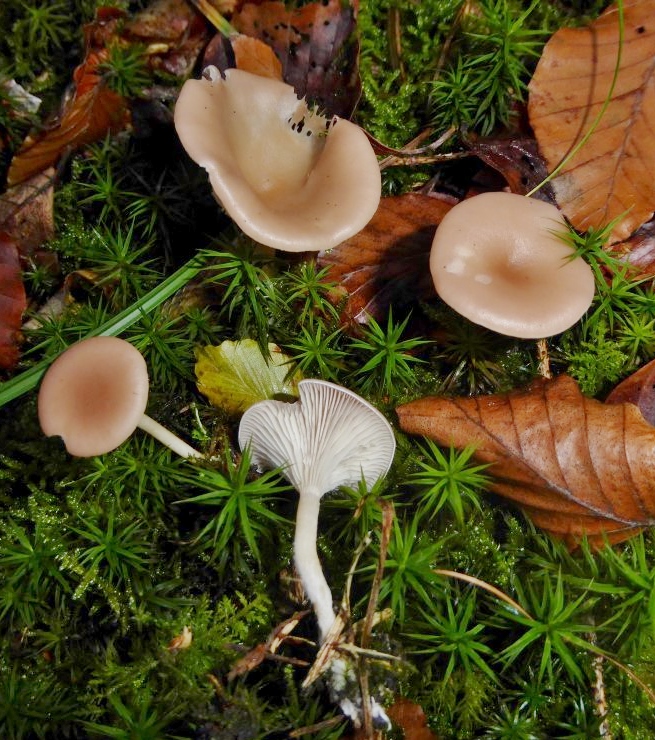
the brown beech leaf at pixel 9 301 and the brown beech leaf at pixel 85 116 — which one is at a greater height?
the brown beech leaf at pixel 85 116

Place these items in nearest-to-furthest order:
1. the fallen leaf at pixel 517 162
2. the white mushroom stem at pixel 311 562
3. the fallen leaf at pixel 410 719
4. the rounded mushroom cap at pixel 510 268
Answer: the fallen leaf at pixel 410 719
the white mushroom stem at pixel 311 562
the rounded mushroom cap at pixel 510 268
the fallen leaf at pixel 517 162

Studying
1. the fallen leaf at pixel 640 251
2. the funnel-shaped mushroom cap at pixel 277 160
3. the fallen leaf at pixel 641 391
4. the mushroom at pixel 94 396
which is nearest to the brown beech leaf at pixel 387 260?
the funnel-shaped mushroom cap at pixel 277 160

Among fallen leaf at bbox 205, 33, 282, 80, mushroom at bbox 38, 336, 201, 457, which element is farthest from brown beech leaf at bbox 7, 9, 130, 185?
mushroom at bbox 38, 336, 201, 457

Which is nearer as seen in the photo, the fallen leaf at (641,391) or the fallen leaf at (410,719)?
the fallen leaf at (410,719)

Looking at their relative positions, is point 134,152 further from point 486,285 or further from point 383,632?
point 383,632

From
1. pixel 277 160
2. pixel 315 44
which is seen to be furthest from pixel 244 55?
pixel 277 160

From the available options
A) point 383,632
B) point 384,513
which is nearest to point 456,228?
point 384,513

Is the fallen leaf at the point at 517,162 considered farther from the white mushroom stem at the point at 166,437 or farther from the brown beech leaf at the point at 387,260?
the white mushroom stem at the point at 166,437
